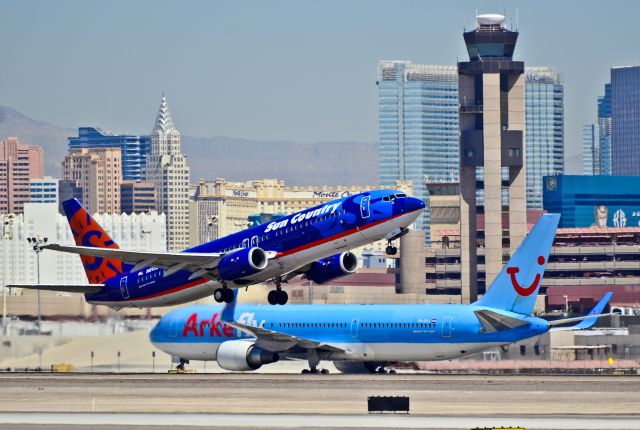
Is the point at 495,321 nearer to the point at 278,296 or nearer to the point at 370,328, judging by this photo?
the point at 370,328

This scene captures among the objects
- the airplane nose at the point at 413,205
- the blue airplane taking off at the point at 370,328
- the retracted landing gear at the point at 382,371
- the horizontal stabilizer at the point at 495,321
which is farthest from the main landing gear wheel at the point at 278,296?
the retracted landing gear at the point at 382,371

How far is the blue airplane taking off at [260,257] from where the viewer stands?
80250 millimetres

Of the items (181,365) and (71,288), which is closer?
(71,288)

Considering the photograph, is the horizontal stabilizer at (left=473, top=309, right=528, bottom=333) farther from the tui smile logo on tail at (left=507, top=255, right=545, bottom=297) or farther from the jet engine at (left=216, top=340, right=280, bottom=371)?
the jet engine at (left=216, top=340, right=280, bottom=371)

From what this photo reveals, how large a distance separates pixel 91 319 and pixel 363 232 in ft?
149

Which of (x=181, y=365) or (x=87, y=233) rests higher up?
(x=87, y=233)

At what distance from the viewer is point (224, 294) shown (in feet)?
281

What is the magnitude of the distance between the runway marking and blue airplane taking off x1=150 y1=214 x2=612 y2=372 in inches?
1401

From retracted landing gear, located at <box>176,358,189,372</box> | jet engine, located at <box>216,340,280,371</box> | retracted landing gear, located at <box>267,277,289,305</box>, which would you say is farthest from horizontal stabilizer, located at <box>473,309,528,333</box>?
retracted landing gear, located at <box>267,277,289,305</box>

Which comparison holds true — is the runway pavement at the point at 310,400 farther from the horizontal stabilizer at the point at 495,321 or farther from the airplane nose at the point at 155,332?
the airplane nose at the point at 155,332

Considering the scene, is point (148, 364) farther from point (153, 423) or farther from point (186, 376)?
point (153, 423)

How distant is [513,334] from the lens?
108 meters

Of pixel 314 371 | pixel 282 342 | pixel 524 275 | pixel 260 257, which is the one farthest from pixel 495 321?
pixel 260 257

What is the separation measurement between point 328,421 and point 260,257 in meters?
14.6
